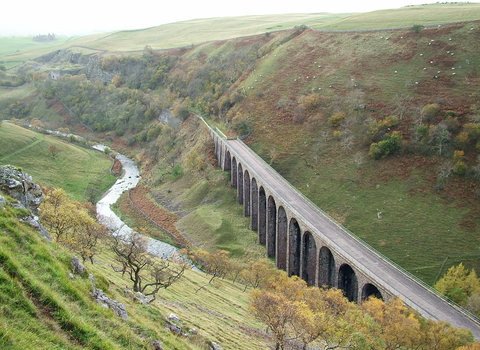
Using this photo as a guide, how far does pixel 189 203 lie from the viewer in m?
76.4

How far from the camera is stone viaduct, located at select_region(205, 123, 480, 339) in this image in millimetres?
34031

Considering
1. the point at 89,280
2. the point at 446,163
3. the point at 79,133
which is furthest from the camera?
the point at 79,133

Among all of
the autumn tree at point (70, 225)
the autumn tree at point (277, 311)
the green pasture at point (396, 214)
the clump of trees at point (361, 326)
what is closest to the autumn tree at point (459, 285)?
the green pasture at point (396, 214)

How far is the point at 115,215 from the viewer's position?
248ft

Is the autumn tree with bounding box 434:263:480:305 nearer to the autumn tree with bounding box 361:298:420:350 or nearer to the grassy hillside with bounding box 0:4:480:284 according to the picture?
the grassy hillside with bounding box 0:4:480:284

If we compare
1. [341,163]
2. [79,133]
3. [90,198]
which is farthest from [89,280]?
[79,133]

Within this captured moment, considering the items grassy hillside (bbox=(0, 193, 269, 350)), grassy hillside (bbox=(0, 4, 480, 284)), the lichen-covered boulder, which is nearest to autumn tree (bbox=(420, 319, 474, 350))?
grassy hillside (bbox=(0, 193, 269, 350))

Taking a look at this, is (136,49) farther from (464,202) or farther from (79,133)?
(464,202)

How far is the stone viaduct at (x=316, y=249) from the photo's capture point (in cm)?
3403

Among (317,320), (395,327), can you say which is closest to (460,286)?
(395,327)

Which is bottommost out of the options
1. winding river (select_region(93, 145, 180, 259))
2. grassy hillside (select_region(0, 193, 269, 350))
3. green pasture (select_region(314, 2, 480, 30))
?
winding river (select_region(93, 145, 180, 259))

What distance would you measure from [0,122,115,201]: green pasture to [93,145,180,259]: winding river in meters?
2.66

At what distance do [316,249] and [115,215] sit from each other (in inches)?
1878

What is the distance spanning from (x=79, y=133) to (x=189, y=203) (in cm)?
7544
